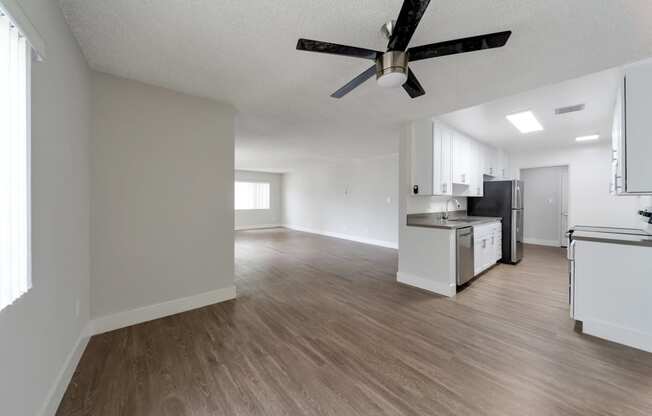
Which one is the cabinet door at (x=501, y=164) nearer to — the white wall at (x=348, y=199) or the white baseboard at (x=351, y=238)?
the white wall at (x=348, y=199)

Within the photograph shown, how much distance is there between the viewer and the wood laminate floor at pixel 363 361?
149 cm

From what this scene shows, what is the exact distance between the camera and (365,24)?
5.30 ft

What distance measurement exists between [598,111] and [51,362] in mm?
6076

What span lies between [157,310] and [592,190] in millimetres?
8378

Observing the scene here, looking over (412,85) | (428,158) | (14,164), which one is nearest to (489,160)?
(428,158)

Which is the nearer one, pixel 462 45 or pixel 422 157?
pixel 462 45

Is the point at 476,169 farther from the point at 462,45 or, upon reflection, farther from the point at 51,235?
the point at 51,235

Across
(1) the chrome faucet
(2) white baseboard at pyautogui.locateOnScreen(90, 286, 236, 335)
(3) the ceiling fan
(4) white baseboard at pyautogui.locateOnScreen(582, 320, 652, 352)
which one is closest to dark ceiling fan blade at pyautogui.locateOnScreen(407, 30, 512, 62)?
(3) the ceiling fan

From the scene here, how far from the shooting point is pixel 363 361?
6.15ft

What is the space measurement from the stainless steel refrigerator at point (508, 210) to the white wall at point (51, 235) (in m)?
6.00

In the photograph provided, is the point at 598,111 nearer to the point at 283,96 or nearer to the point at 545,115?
the point at 545,115

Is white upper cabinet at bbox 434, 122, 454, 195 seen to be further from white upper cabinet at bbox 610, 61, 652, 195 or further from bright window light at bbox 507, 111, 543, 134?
white upper cabinet at bbox 610, 61, 652, 195

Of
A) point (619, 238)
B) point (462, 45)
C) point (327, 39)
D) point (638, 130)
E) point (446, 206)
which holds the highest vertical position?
point (327, 39)

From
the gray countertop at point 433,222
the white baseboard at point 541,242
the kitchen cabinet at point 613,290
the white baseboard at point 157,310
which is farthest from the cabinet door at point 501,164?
the white baseboard at point 157,310
